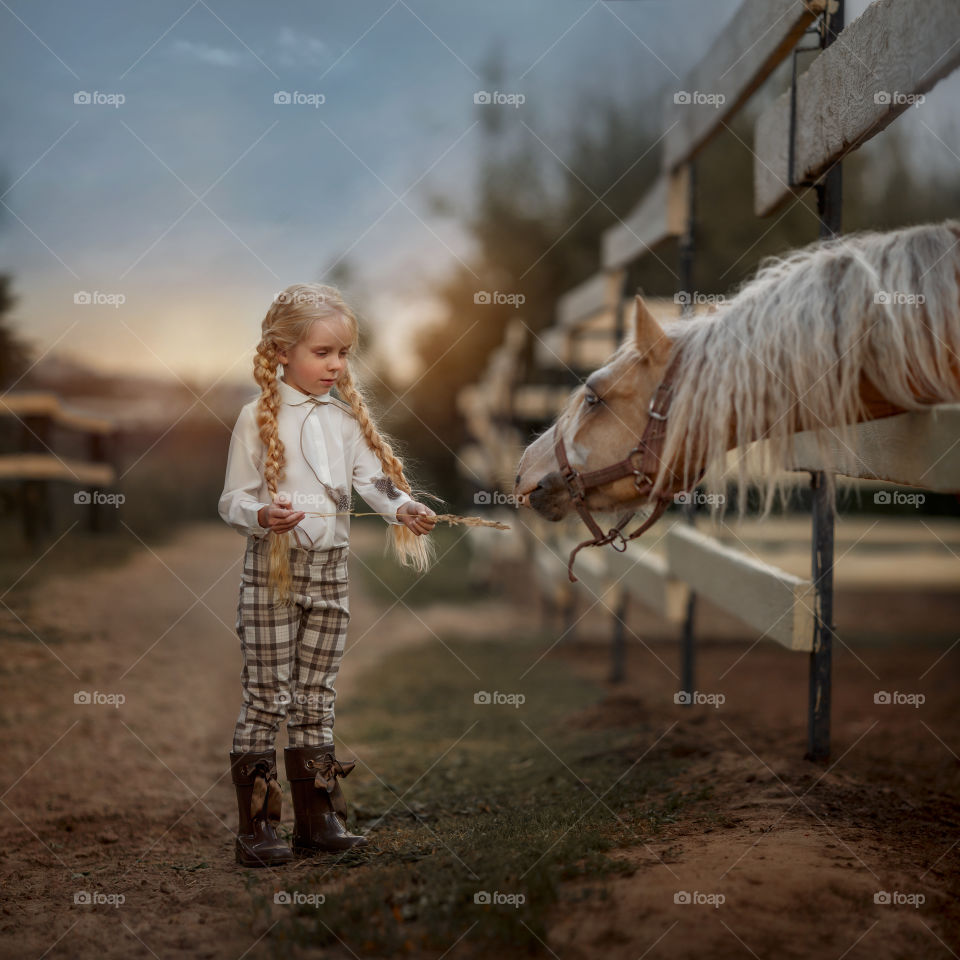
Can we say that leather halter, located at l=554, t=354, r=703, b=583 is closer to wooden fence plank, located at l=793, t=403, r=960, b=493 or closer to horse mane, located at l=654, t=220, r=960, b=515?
horse mane, located at l=654, t=220, r=960, b=515

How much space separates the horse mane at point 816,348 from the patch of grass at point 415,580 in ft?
17.5

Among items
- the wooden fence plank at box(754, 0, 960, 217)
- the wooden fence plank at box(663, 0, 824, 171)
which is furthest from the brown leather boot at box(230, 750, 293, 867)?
the wooden fence plank at box(663, 0, 824, 171)

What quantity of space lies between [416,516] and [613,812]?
1055 millimetres

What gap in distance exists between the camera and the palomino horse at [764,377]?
6.68ft

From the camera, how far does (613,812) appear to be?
8.52 ft

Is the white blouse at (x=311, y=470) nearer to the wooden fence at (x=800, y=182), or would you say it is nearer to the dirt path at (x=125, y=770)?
the wooden fence at (x=800, y=182)

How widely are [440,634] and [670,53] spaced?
7547 millimetres

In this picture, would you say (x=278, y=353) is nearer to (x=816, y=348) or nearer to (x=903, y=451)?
(x=816, y=348)

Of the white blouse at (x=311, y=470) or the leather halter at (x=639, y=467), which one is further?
the leather halter at (x=639, y=467)

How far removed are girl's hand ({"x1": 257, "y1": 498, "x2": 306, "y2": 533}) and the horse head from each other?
27.2 inches

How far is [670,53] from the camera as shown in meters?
10.5

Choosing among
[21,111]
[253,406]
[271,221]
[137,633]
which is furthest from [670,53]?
[253,406]

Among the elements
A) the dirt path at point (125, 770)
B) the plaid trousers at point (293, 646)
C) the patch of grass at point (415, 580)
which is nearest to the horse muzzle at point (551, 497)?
the plaid trousers at point (293, 646)

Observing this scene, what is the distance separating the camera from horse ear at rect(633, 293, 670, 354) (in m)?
2.40
